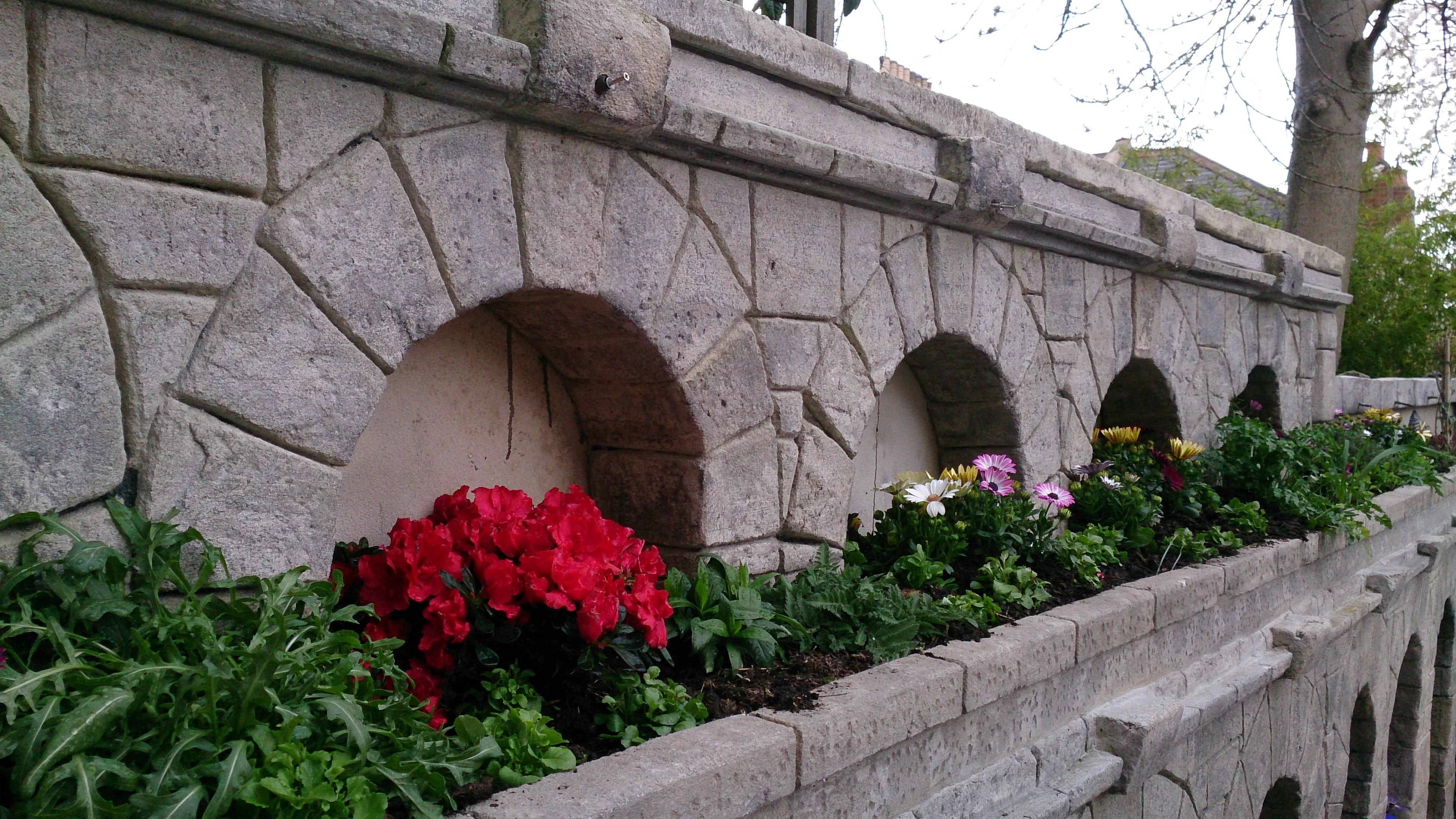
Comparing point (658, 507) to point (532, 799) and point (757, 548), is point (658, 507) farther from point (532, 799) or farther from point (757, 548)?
point (532, 799)

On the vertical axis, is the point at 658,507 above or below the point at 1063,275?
below

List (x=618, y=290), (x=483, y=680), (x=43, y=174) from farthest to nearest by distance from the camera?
(x=618, y=290), (x=483, y=680), (x=43, y=174)

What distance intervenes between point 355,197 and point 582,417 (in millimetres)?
1081

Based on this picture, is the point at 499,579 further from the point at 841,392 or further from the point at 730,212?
the point at 841,392

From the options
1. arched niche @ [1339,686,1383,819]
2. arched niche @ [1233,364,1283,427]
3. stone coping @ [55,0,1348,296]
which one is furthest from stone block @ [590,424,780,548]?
arched niche @ [1339,686,1383,819]

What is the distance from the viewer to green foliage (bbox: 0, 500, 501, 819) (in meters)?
1.32

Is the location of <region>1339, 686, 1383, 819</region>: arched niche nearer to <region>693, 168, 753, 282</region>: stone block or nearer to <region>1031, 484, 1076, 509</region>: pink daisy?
<region>1031, 484, 1076, 509</region>: pink daisy

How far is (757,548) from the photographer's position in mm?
2877

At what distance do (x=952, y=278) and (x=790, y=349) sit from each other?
2.92 feet

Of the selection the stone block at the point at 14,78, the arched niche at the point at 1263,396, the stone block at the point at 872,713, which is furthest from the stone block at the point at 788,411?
the arched niche at the point at 1263,396

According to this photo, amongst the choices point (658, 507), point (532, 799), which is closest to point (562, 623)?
point (532, 799)

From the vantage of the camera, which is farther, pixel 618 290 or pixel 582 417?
pixel 582 417

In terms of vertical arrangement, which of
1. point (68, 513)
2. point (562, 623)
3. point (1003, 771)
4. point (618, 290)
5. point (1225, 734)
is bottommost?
point (1225, 734)

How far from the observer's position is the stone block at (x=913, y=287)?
329 cm
